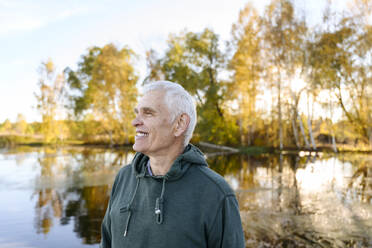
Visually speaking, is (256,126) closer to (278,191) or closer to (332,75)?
(332,75)

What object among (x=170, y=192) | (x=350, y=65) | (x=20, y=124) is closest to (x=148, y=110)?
(x=170, y=192)

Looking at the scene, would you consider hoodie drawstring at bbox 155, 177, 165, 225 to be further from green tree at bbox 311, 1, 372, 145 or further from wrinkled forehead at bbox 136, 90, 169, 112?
green tree at bbox 311, 1, 372, 145

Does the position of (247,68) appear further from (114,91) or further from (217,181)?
(217,181)

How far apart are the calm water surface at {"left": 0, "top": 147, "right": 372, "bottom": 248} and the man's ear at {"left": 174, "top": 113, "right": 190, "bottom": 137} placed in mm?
3941

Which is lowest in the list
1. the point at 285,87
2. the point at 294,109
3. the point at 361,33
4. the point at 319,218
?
the point at 319,218

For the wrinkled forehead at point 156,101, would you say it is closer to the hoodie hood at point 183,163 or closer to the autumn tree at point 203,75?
the hoodie hood at point 183,163

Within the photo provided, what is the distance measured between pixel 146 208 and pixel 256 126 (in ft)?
95.6

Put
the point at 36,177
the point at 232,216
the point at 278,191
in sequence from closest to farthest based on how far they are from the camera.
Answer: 1. the point at 232,216
2. the point at 278,191
3. the point at 36,177

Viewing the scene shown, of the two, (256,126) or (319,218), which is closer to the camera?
(319,218)

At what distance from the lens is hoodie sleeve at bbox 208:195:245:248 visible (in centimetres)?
147

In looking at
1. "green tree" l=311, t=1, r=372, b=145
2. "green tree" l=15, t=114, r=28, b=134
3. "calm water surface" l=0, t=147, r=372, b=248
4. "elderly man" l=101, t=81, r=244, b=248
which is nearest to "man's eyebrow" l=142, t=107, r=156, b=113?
"elderly man" l=101, t=81, r=244, b=248

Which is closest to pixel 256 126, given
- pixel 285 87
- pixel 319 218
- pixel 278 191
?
pixel 285 87

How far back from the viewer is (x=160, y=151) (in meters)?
1.68

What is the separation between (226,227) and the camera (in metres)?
1.48
